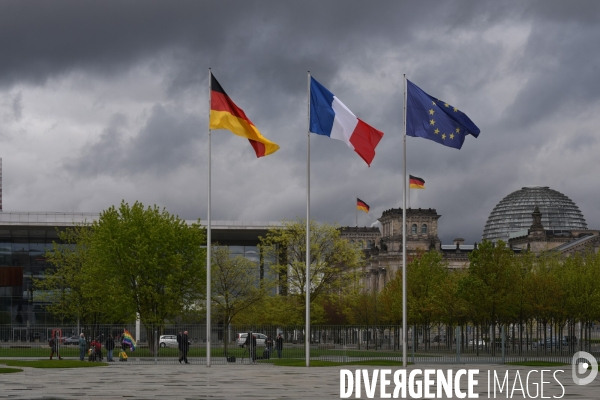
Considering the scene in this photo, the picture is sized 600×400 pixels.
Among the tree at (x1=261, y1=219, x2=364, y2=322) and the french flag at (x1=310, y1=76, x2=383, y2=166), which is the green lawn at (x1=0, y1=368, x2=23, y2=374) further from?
the tree at (x1=261, y1=219, x2=364, y2=322)

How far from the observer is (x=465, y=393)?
36.6m

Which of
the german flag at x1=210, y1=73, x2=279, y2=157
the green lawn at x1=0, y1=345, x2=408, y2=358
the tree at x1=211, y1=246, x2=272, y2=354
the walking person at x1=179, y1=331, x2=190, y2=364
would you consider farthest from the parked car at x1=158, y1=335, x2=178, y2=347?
the german flag at x1=210, y1=73, x2=279, y2=157

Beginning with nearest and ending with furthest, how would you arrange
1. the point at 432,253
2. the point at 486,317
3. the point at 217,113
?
1. the point at 217,113
2. the point at 486,317
3. the point at 432,253

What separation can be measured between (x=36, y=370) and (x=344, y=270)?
148 ft

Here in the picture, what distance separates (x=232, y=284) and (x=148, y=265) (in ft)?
43.6

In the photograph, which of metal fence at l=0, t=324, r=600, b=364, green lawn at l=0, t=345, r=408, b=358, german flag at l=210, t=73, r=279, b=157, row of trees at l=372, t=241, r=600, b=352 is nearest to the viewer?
german flag at l=210, t=73, r=279, b=157

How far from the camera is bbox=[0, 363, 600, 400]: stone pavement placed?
34000 mm

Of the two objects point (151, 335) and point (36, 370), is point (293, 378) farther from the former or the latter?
point (151, 335)

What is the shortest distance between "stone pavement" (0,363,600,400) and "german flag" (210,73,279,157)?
38.7ft

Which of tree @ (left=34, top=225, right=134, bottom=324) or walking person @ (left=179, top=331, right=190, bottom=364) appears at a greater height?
tree @ (left=34, top=225, right=134, bottom=324)

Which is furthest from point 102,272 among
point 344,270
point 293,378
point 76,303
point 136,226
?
point 293,378

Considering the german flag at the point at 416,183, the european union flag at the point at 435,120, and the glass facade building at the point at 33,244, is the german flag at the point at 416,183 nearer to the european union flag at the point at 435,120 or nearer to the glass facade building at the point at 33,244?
the european union flag at the point at 435,120

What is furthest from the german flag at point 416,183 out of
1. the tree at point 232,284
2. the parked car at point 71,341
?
the parked car at point 71,341

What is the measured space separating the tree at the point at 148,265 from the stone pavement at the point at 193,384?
2399cm
